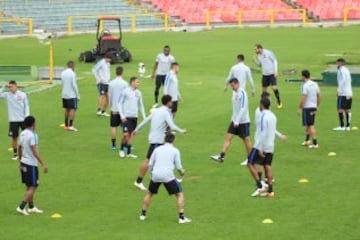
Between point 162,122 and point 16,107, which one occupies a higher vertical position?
point 162,122

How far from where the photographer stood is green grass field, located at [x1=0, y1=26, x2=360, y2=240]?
1650 cm

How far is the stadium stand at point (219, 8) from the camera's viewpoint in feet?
227

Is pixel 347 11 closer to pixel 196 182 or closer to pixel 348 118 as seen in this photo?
pixel 348 118

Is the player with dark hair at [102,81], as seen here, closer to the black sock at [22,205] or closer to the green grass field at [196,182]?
the green grass field at [196,182]

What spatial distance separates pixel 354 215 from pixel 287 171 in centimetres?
399

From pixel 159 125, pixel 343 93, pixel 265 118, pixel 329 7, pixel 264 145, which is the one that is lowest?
pixel 329 7

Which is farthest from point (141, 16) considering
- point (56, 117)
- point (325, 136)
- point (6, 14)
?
point (325, 136)

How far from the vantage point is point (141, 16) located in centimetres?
6625

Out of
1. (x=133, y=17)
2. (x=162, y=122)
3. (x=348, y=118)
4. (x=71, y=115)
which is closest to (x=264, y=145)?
(x=162, y=122)

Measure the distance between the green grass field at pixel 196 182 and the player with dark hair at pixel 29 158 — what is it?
431 mm

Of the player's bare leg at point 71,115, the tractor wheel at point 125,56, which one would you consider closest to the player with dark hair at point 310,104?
the player's bare leg at point 71,115

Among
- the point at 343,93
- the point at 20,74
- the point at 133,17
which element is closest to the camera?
the point at 343,93

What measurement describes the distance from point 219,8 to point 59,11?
12.3m

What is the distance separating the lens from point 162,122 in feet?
62.7
